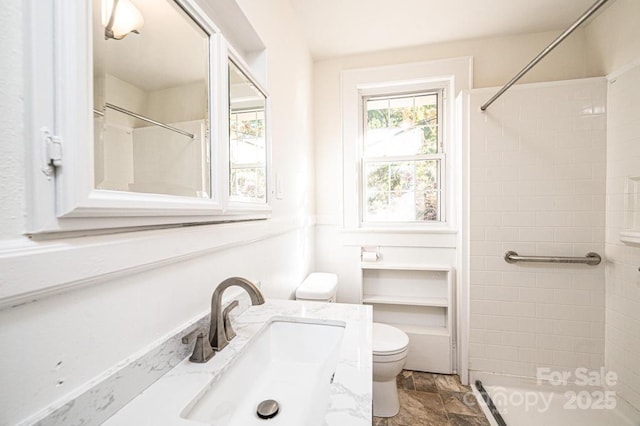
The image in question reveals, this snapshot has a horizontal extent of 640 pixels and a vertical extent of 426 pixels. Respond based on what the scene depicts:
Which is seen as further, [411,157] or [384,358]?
[411,157]

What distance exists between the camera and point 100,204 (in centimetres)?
43

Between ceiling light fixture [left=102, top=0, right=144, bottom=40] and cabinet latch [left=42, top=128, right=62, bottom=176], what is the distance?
0.24 meters

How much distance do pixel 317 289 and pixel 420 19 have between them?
1.94 m

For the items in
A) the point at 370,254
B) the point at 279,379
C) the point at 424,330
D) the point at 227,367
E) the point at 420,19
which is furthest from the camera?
the point at 370,254

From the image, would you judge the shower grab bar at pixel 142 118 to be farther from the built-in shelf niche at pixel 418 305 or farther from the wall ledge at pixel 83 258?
the built-in shelf niche at pixel 418 305

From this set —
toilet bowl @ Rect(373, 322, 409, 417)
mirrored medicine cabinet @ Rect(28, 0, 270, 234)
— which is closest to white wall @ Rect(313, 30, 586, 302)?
toilet bowl @ Rect(373, 322, 409, 417)

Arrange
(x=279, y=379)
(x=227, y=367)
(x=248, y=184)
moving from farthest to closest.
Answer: (x=248, y=184) → (x=279, y=379) → (x=227, y=367)

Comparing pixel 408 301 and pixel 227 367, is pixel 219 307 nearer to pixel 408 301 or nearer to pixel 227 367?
pixel 227 367

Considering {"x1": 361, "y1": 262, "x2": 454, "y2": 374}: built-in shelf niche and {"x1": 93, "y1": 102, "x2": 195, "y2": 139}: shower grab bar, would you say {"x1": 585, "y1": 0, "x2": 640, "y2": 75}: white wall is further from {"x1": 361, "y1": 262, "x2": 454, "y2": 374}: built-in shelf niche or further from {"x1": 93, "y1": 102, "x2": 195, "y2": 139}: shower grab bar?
{"x1": 93, "y1": 102, "x2": 195, "y2": 139}: shower grab bar

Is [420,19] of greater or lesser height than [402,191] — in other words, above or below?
above

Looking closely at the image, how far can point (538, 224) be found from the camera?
5.61 ft

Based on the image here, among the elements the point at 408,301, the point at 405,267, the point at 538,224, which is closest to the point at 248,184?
the point at 405,267

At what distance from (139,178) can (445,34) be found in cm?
228

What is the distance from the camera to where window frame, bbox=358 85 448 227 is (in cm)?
213
